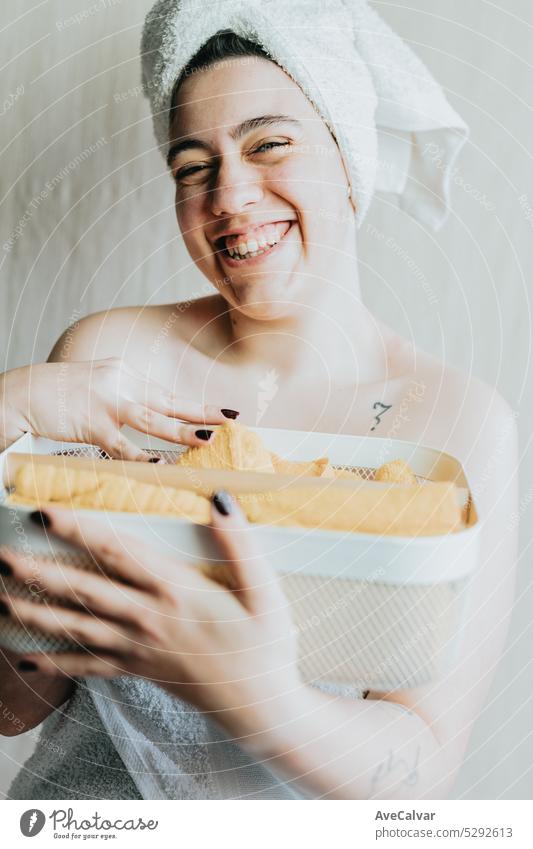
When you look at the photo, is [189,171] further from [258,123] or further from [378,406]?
[378,406]

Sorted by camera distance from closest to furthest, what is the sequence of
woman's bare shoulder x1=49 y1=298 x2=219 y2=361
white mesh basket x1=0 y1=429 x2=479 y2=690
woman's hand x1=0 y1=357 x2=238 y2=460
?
1. white mesh basket x1=0 y1=429 x2=479 y2=690
2. woman's hand x1=0 y1=357 x2=238 y2=460
3. woman's bare shoulder x1=49 y1=298 x2=219 y2=361

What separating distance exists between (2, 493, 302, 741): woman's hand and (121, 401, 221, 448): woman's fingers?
0.25 ft


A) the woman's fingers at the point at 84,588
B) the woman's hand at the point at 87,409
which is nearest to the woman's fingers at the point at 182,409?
the woman's hand at the point at 87,409

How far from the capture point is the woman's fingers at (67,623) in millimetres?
354

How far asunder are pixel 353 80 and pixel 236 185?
0.27 feet

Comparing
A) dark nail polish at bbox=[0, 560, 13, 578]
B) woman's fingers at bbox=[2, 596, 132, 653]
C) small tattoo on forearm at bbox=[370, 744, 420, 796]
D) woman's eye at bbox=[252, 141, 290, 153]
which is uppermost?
woman's eye at bbox=[252, 141, 290, 153]

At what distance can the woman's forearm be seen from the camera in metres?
→ 0.35

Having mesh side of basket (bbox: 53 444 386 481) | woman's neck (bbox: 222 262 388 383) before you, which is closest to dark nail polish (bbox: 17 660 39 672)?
mesh side of basket (bbox: 53 444 386 481)

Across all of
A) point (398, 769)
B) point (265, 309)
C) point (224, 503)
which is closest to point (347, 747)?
point (398, 769)

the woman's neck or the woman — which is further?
the woman's neck

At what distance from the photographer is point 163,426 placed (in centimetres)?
39

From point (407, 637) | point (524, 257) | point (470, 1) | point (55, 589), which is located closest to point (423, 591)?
point (407, 637)

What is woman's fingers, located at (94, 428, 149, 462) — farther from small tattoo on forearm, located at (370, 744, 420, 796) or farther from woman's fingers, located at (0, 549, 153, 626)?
small tattoo on forearm, located at (370, 744, 420, 796)

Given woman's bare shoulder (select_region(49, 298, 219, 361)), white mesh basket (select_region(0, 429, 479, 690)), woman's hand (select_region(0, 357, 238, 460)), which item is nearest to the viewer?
white mesh basket (select_region(0, 429, 479, 690))
